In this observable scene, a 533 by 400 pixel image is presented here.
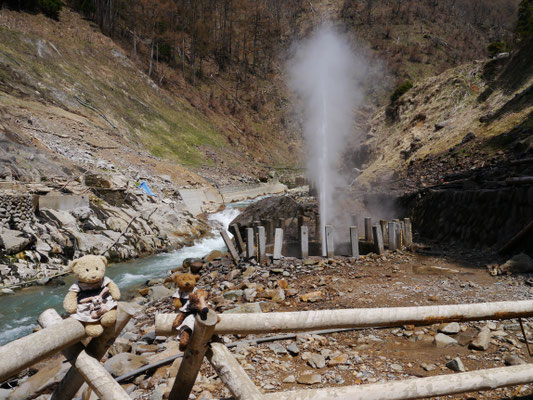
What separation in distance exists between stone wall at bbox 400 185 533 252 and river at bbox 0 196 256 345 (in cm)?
858

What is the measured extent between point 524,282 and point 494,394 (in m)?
3.95

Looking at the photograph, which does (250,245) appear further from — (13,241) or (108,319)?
(13,241)

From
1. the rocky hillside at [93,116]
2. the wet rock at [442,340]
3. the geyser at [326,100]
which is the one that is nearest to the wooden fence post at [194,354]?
the wet rock at [442,340]

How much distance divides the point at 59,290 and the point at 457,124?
1907 cm

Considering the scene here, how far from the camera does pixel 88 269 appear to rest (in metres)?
2.36

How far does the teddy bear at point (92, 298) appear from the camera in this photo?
7.32 ft

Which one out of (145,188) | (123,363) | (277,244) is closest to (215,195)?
(145,188)

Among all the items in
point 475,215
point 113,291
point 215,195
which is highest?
point 215,195

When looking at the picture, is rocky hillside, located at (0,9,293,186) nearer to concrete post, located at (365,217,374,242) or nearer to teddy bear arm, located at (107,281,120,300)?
teddy bear arm, located at (107,281,120,300)

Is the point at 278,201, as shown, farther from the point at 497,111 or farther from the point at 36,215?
the point at 497,111

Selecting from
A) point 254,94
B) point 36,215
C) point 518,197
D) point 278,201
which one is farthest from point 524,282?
point 254,94

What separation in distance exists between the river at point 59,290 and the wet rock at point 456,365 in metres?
7.52

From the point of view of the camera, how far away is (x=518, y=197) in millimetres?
7742

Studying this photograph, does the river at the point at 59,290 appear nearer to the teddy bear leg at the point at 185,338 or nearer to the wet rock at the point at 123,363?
the wet rock at the point at 123,363
